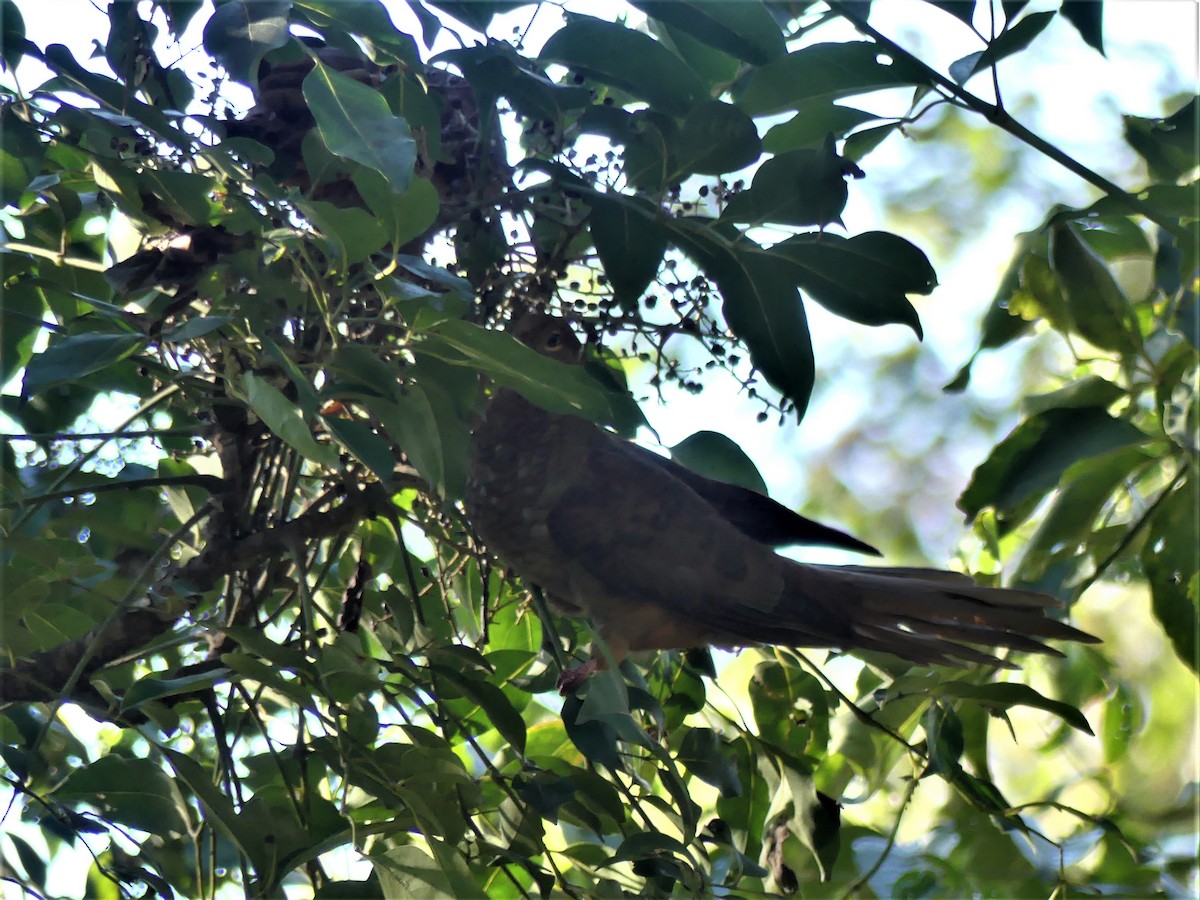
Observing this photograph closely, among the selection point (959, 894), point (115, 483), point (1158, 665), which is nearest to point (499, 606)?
point (115, 483)

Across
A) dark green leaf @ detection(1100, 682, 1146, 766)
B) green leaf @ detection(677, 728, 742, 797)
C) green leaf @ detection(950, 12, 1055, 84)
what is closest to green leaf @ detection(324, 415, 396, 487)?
green leaf @ detection(677, 728, 742, 797)

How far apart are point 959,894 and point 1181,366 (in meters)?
0.47

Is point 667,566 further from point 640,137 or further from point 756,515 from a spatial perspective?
point 640,137

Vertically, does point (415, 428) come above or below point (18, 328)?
below

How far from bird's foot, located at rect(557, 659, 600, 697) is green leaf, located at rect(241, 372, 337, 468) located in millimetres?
356

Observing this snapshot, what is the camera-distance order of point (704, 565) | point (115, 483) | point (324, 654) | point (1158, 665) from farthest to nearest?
point (1158, 665)
point (704, 565)
point (115, 483)
point (324, 654)

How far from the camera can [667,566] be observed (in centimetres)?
87

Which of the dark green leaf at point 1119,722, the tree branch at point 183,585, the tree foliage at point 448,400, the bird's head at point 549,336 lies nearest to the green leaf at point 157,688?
the tree foliage at point 448,400

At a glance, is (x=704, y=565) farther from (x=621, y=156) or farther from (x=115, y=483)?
(x=115, y=483)

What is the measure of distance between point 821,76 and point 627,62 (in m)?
0.13

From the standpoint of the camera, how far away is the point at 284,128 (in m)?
0.75

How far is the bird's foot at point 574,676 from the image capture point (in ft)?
2.61

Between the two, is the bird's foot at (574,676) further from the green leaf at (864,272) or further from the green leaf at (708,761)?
the green leaf at (864,272)

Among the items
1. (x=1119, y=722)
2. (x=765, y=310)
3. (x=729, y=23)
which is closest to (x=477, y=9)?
(x=729, y=23)
